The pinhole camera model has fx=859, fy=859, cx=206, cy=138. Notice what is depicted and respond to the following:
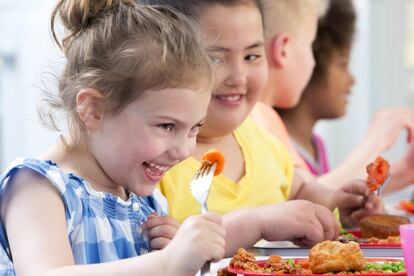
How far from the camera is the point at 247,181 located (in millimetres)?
1423

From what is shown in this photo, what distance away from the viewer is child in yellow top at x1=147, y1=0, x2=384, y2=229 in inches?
50.2

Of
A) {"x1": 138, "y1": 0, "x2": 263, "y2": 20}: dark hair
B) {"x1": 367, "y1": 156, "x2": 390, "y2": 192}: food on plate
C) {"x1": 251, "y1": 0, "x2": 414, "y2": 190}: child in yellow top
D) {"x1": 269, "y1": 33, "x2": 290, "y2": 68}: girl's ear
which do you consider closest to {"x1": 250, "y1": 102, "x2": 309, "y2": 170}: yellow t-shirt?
{"x1": 251, "y1": 0, "x2": 414, "y2": 190}: child in yellow top

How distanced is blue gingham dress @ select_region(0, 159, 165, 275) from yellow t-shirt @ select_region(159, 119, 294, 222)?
0.67 feet

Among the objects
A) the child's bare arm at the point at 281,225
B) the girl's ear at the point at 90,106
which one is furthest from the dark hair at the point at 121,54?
the child's bare arm at the point at 281,225

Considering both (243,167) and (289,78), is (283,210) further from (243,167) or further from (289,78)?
(289,78)

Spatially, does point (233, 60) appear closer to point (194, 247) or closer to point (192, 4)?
point (192, 4)

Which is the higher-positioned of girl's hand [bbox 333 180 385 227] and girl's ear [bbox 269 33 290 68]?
girl's ear [bbox 269 33 290 68]

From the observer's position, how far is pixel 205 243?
815 mm

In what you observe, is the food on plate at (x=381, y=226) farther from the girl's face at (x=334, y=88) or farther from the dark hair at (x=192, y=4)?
the girl's face at (x=334, y=88)

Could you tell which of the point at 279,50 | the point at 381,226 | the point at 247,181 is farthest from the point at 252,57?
the point at 279,50

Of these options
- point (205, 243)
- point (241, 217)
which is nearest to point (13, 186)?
point (205, 243)

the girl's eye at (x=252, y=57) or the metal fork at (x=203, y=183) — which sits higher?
the girl's eye at (x=252, y=57)

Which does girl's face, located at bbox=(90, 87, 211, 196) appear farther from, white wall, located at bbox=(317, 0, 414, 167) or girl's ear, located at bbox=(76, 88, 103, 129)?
white wall, located at bbox=(317, 0, 414, 167)

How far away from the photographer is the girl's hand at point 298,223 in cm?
115
